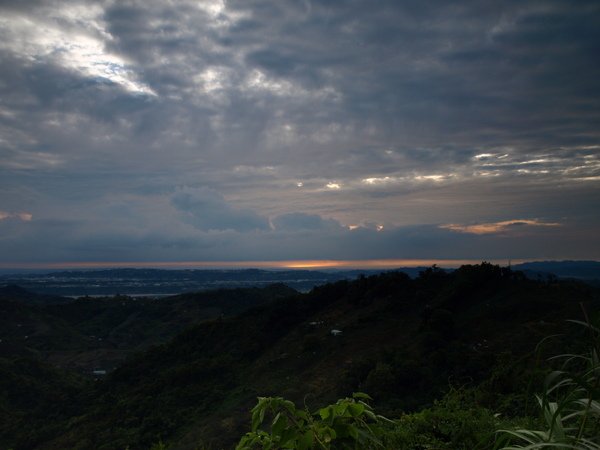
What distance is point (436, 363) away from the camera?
20766 mm

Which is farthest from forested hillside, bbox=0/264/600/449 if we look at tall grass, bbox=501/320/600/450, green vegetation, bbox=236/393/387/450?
green vegetation, bbox=236/393/387/450

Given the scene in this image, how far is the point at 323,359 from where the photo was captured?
27.7 meters

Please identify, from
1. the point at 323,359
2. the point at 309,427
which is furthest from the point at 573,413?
the point at 323,359

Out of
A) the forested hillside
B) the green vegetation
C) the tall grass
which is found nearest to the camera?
the tall grass

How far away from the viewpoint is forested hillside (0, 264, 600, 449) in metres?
19.9

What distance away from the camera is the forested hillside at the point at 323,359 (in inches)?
782

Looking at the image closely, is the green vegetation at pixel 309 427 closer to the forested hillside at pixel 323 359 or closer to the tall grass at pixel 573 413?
the tall grass at pixel 573 413

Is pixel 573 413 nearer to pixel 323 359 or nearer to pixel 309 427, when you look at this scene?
pixel 309 427

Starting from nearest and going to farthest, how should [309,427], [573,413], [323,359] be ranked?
1. [573,413]
2. [309,427]
3. [323,359]

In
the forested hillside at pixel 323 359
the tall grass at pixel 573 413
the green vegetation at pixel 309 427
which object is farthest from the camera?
the forested hillside at pixel 323 359

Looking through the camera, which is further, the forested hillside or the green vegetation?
the forested hillside

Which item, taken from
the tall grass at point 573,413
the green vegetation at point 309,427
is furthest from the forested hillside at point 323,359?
the green vegetation at point 309,427

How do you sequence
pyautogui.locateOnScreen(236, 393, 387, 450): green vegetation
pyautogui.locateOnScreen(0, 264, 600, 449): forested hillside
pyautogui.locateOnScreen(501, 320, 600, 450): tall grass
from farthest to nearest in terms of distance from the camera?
pyautogui.locateOnScreen(0, 264, 600, 449): forested hillside, pyautogui.locateOnScreen(236, 393, 387, 450): green vegetation, pyautogui.locateOnScreen(501, 320, 600, 450): tall grass

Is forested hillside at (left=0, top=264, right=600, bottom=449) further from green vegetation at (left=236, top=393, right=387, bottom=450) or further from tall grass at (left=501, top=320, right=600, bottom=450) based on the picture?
green vegetation at (left=236, top=393, right=387, bottom=450)
